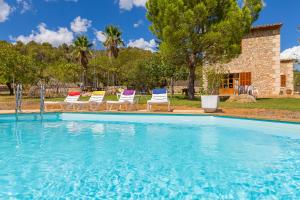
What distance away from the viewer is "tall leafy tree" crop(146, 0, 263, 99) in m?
17.0

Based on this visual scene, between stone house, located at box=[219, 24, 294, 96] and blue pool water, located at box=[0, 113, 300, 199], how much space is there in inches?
591

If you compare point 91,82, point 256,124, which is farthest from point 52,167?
point 91,82

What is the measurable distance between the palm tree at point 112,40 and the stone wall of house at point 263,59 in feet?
76.8

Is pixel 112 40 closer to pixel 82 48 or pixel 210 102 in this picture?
pixel 82 48

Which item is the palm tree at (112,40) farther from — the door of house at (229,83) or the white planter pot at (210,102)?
the white planter pot at (210,102)

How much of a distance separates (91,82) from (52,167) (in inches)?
1559

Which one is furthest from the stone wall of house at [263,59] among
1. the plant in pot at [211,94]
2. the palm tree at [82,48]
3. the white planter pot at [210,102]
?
the palm tree at [82,48]

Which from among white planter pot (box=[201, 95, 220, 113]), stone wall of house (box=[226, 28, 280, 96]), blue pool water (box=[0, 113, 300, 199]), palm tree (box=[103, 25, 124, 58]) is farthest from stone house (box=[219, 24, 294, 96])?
palm tree (box=[103, 25, 124, 58])

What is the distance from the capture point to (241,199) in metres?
3.34

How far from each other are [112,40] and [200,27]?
2624 centimetres

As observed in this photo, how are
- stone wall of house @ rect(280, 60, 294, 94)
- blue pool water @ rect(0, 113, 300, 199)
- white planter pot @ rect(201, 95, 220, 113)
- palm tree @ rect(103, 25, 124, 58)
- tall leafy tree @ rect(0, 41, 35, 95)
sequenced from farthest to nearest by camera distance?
palm tree @ rect(103, 25, 124, 58) < stone wall of house @ rect(280, 60, 294, 94) < tall leafy tree @ rect(0, 41, 35, 95) < white planter pot @ rect(201, 95, 220, 113) < blue pool water @ rect(0, 113, 300, 199)

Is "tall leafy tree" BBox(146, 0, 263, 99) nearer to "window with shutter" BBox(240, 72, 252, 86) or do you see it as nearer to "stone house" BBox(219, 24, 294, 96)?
"stone house" BBox(219, 24, 294, 96)

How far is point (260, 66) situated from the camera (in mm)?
23000

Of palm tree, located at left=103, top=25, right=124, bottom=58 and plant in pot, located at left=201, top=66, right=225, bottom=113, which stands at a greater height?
palm tree, located at left=103, top=25, right=124, bottom=58
